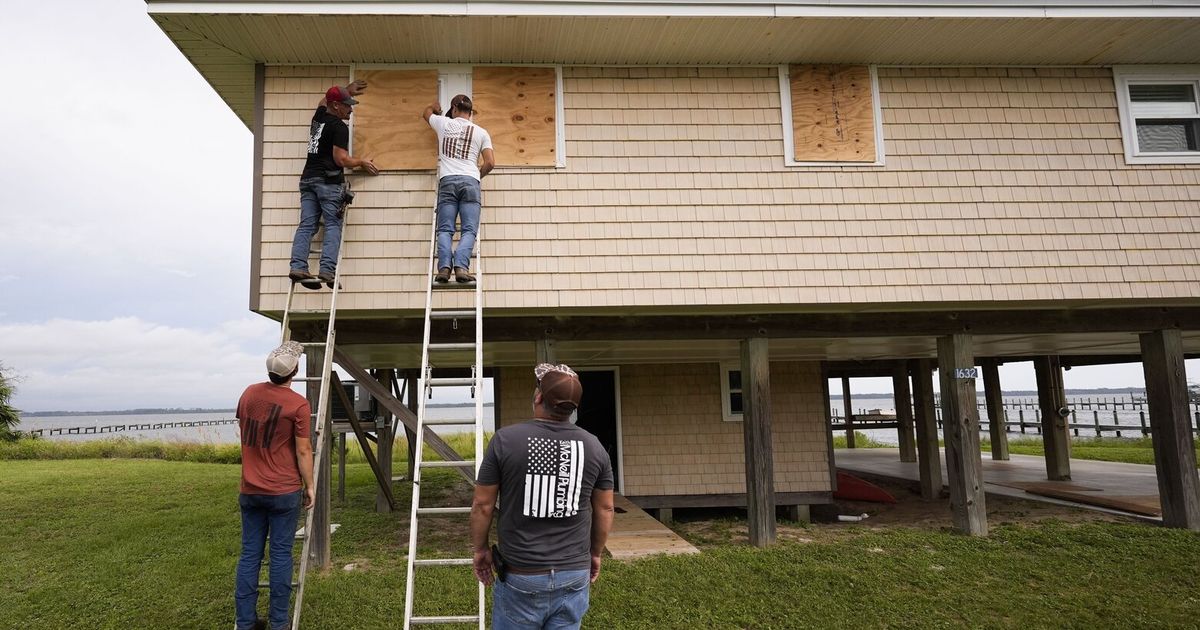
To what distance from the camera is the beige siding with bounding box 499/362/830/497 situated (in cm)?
1067

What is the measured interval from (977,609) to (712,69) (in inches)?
225

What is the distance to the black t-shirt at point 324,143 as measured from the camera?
6344mm

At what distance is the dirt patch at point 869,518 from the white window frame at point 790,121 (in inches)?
171

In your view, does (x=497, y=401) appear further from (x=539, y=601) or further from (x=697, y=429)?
(x=539, y=601)

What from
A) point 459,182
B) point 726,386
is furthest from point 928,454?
point 459,182

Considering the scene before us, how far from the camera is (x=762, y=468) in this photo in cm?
787

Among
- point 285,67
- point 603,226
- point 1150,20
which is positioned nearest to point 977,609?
point 603,226

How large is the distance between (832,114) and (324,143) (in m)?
5.25

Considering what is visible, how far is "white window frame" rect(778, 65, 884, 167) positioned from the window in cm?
414

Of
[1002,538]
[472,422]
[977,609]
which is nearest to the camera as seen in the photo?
[472,422]

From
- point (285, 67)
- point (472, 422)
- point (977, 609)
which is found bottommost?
point (977, 609)

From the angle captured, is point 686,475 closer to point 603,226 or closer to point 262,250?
point 603,226

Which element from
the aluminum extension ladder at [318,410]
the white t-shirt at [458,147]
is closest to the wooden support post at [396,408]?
the aluminum extension ladder at [318,410]

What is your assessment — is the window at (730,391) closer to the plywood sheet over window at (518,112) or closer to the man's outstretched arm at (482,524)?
the plywood sheet over window at (518,112)
